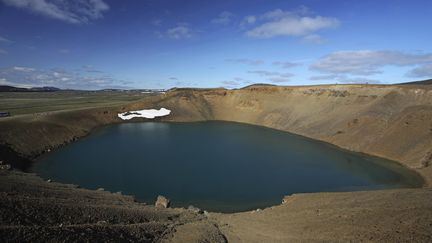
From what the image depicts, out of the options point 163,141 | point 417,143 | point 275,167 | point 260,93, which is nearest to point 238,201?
point 275,167

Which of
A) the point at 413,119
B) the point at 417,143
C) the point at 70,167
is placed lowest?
the point at 70,167

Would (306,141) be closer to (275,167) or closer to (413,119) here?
(413,119)

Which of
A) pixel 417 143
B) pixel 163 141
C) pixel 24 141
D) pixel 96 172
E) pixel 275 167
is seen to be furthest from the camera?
pixel 163 141

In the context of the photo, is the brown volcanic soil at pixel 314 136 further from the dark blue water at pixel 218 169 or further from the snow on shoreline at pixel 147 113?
the dark blue water at pixel 218 169

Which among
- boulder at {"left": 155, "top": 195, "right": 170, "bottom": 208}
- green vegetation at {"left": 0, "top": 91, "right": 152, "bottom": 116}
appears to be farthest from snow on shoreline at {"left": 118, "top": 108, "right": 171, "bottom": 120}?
boulder at {"left": 155, "top": 195, "right": 170, "bottom": 208}

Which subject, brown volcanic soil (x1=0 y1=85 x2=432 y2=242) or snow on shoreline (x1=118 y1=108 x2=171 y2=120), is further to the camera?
snow on shoreline (x1=118 y1=108 x2=171 y2=120)

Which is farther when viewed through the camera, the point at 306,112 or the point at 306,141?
the point at 306,112

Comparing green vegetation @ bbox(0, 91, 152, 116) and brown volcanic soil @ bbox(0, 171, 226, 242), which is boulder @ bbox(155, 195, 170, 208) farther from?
green vegetation @ bbox(0, 91, 152, 116)
